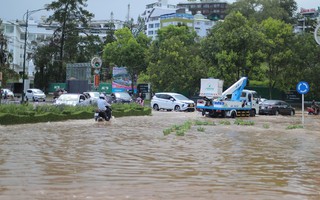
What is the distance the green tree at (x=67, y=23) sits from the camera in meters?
63.2

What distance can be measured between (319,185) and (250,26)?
44.5m

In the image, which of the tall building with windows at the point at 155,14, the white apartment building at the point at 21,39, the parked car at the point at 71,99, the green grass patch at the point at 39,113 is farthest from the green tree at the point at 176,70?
the tall building with windows at the point at 155,14

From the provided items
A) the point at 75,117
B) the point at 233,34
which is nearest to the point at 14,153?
the point at 75,117

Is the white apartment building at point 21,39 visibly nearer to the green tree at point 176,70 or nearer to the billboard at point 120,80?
the billboard at point 120,80

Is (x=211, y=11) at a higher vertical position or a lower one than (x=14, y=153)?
higher

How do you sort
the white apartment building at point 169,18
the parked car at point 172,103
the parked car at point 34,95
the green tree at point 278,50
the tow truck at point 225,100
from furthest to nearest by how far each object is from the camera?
1. the white apartment building at point 169,18
2. the parked car at point 34,95
3. the green tree at point 278,50
4. the parked car at point 172,103
5. the tow truck at point 225,100

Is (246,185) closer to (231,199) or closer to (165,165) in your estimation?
(231,199)

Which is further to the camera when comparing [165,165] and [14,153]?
[14,153]

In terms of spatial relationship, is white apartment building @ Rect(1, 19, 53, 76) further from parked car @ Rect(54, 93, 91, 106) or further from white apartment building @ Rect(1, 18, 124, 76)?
parked car @ Rect(54, 93, 91, 106)

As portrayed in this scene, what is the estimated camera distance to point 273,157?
34.3 ft

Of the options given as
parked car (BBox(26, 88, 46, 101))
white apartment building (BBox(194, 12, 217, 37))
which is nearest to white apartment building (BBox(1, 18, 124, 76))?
parked car (BBox(26, 88, 46, 101))

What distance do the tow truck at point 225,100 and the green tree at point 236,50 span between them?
13131 mm

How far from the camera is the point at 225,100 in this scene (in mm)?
29750

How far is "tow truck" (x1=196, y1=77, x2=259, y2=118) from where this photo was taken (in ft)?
95.3
